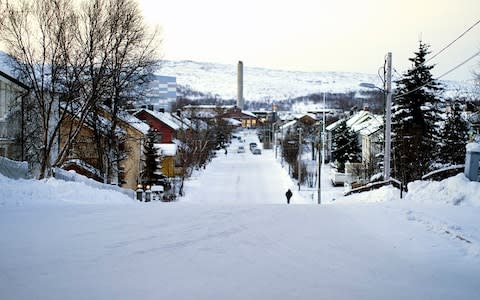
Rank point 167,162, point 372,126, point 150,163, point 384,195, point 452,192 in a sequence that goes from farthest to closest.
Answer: point 372,126
point 167,162
point 150,163
point 384,195
point 452,192

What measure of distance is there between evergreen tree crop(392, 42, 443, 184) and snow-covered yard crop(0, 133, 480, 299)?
2105 cm

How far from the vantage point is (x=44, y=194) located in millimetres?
12766

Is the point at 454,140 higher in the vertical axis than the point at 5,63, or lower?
lower

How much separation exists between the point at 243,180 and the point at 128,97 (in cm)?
2310

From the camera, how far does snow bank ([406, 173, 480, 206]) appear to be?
40.5ft

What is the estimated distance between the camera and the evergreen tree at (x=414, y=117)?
32375 millimetres

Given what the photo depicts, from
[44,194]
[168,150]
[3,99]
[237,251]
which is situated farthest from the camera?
[168,150]

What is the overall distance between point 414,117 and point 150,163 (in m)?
21.5

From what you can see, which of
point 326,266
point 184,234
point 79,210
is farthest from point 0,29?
point 326,266

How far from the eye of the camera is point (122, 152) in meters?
26.3

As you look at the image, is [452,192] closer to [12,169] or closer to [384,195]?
[384,195]

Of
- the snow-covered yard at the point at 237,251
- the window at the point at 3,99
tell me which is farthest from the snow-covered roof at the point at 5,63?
the snow-covered yard at the point at 237,251

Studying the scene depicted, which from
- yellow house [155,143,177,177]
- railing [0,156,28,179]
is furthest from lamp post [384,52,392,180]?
yellow house [155,143,177,177]

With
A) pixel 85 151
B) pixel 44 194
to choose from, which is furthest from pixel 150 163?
pixel 44 194
